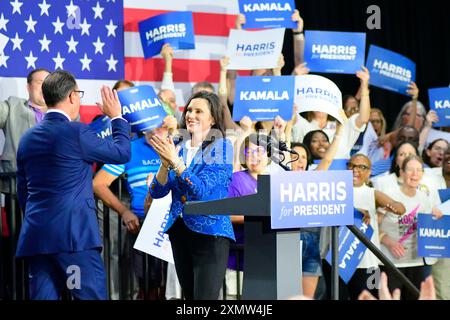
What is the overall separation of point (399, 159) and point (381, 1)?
305 centimetres

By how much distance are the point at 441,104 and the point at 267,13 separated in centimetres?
167

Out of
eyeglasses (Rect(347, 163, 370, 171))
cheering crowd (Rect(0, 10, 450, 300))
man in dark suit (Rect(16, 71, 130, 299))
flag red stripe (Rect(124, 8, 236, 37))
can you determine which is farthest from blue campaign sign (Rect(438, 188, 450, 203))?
man in dark suit (Rect(16, 71, 130, 299))

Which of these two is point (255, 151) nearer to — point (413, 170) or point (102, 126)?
point (102, 126)

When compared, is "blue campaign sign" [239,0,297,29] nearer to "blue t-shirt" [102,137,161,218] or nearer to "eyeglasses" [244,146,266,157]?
"blue t-shirt" [102,137,161,218]

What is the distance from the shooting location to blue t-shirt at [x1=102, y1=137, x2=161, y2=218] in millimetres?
5305

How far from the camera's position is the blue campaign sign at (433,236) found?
5.46 meters

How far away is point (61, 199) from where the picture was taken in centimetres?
395

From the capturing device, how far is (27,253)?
3.95 meters

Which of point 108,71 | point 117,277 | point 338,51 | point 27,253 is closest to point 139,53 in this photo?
point 108,71

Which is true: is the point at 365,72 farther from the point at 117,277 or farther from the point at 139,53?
the point at 117,277

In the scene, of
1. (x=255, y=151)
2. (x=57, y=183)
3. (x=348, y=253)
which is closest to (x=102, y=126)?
(x=255, y=151)

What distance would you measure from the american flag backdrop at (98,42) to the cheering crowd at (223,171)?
315 millimetres

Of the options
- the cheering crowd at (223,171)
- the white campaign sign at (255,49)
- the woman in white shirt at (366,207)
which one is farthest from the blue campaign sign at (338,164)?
the white campaign sign at (255,49)

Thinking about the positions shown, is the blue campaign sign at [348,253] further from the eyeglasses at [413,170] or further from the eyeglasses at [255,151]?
the eyeglasses at [255,151]
